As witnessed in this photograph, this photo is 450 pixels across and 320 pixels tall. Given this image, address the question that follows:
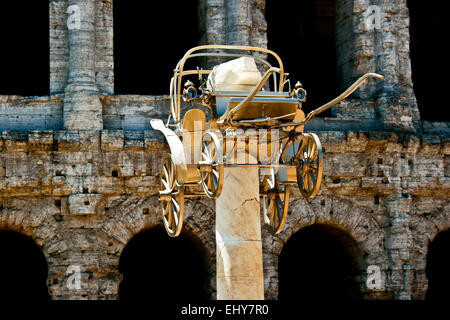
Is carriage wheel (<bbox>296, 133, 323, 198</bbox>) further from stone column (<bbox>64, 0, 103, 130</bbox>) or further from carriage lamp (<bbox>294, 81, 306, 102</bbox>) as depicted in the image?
stone column (<bbox>64, 0, 103, 130</bbox>)

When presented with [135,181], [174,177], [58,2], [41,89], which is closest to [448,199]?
[135,181]

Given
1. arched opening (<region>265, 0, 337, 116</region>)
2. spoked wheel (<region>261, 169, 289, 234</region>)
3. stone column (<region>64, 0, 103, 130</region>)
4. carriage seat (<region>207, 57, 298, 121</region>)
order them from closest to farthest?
carriage seat (<region>207, 57, 298, 121</region>) → spoked wheel (<region>261, 169, 289, 234</region>) → stone column (<region>64, 0, 103, 130</region>) → arched opening (<region>265, 0, 337, 116</region>)

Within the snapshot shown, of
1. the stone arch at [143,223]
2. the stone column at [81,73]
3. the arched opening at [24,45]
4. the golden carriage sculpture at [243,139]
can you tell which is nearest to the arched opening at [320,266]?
the stone arch at [143,223]

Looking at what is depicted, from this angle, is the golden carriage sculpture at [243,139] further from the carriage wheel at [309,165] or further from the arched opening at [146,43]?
the arched opening at [146,43]

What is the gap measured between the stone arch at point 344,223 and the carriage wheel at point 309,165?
12.2ft

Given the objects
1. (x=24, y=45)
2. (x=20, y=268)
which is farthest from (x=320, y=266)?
(x=24, y=45)

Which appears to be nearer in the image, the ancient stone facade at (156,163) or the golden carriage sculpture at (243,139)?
the golden carriage sculpture at (243,139)

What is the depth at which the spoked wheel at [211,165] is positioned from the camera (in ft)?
26.2

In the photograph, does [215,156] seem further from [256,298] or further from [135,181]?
[135,181]

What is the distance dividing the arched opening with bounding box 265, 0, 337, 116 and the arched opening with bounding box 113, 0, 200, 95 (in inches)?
84.0

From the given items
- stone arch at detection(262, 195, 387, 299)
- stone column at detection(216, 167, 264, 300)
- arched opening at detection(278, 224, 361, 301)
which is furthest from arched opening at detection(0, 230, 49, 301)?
stone column at detection(216, 167, 264, 300)

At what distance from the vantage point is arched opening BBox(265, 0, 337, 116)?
1794cm

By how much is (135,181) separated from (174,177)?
3122 mm

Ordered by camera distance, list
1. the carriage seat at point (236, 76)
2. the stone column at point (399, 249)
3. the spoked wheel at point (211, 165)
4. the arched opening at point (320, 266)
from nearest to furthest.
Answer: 1. the spoked wheel at point (211, 165)
2. the carriage seat at point (236, 76)
3. the stone column at point (399, 249)
4. the arched opening at point (320, 266)
